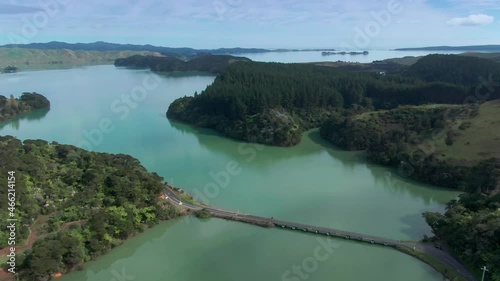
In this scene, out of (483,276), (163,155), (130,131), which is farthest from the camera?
(130,131)

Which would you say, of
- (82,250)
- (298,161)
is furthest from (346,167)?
(82,250)

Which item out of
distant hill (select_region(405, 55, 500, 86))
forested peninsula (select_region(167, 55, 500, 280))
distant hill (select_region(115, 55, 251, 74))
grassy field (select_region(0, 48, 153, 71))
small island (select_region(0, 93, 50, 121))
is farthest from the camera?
grassy field (select_region(0, 48, 153, 71))

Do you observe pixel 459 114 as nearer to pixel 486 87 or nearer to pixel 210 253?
pixel 486 87

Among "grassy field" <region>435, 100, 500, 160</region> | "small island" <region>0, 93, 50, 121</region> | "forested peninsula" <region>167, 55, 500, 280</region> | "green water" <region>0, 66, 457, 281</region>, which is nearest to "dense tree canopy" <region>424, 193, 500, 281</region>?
"forested peninsula" <region>167, 55, 500, 280</region>

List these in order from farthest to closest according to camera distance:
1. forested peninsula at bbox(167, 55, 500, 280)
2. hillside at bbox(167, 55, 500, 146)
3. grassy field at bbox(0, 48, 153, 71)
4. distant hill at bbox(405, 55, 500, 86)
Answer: grassy field at bbox(0, 48, 153, 71) < distant hill at bbox(405, 55, 500, 86) < hillside at bbox(167, 55, 500, 146) < forested peninsula at bbox(167, 55, 500, 280)

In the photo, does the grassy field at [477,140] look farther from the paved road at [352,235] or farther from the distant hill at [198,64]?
the distant hill at [198,64]

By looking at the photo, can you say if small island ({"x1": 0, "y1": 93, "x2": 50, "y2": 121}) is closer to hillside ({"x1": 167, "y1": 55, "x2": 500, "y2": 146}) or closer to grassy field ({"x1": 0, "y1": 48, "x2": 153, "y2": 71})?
hillside ({"x1": 167, "y1": 55, "x2": 500, "y2": 146})

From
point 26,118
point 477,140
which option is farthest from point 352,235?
point 26,118
